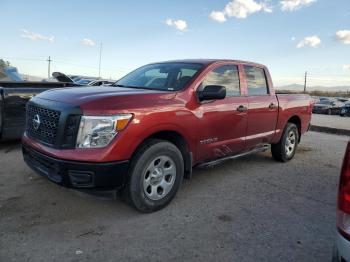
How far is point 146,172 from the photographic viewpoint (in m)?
3.92

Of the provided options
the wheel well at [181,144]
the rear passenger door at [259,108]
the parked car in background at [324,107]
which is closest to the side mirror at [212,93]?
the wheel well at [181,144]

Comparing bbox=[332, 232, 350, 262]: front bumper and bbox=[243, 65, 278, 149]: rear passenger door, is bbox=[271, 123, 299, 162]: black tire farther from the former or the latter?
bbox=[332, 232, 350, 262]: front bumper

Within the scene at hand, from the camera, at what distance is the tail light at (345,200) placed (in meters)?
2.05

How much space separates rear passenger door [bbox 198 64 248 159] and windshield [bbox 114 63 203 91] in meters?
0.25

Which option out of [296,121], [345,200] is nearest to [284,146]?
[296,121]

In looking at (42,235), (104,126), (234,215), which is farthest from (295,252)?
(42,235)

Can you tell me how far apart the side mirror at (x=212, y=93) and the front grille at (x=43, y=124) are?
5.87 feet

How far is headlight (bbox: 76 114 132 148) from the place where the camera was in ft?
11.5

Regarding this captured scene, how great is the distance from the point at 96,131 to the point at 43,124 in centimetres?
83

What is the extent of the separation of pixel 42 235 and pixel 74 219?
1.42 ft

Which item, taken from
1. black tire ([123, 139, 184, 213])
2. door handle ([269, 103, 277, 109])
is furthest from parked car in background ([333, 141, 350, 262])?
door handle ([269, 103, 277, 109])

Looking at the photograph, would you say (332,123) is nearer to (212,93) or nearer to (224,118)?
(224,118)

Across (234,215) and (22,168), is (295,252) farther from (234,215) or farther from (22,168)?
(22,168)

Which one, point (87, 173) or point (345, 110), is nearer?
point (87, 173)
